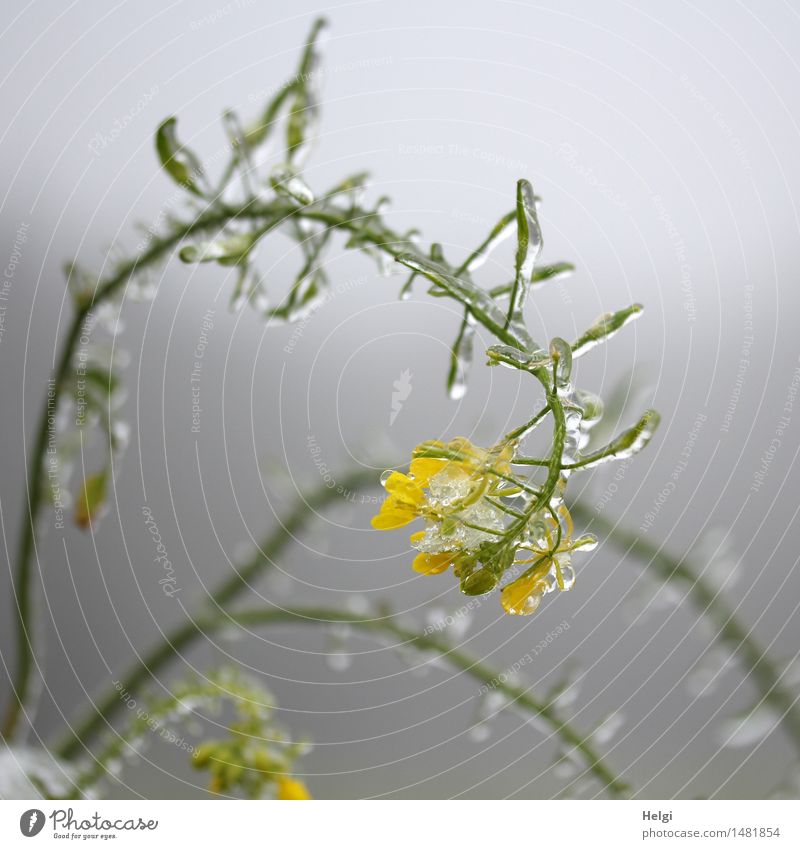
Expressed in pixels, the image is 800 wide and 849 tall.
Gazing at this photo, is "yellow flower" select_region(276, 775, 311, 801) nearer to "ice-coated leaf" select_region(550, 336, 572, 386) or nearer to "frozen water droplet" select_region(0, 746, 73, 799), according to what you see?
"frozen water droplet" select_region(0, 746, 73, 799)

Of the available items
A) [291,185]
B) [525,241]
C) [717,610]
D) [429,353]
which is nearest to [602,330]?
[525,241]

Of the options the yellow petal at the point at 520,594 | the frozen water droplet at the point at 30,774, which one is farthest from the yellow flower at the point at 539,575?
the frozen water droplet at the point at 30,774

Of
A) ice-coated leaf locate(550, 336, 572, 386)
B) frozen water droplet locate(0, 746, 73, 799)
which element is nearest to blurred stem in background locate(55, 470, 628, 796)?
frozen water droplet locate(0, 746, 73, 799)

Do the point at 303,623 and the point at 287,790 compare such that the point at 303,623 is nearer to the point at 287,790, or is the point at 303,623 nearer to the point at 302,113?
the point at 287,790

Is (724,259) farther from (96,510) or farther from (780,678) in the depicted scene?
(96,510)

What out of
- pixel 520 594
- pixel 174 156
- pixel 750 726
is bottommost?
pixel 750 726

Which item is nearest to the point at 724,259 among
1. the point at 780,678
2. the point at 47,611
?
the point at 780,678

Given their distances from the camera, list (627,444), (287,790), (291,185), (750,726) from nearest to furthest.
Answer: (627,444), (291,185), (287,790), (750,726)

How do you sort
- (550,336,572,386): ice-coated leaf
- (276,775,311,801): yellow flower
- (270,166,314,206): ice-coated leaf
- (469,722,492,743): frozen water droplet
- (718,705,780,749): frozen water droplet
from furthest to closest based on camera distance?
(469,722,492,743): frozen water droplet
(718,705,780,749): frozen water droplet
(276,775,311,801): yellow flower
(270,166,314,206): ice-coated leaf
(550,336,572,386): ice-coated leaf
